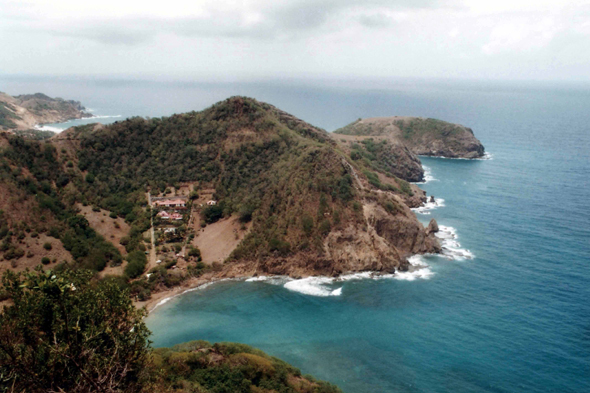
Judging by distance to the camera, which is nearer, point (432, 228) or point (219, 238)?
point (219, 238)

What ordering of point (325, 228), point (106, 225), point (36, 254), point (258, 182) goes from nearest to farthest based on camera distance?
point (36, 254) → point (325, 228) → point (106, 225) → point (258, 182)

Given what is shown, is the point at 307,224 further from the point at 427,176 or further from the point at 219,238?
the point at 427,176

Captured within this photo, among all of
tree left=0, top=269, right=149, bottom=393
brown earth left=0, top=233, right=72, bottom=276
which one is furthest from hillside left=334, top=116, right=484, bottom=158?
tree left=0, top=269, right=149, bottom=393

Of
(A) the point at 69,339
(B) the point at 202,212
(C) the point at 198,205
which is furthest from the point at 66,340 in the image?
(C) the point at 198,205

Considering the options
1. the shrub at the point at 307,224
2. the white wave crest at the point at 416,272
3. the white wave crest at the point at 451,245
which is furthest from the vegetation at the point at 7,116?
the white wave crest at the point at 451,245

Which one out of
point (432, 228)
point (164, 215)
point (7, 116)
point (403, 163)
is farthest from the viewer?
point (7, 116)

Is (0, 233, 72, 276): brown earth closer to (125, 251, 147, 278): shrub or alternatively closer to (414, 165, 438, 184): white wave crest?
(125, 251, 147, 278): shrub

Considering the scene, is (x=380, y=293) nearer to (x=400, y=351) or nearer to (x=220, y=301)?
(x=400, y=351)
